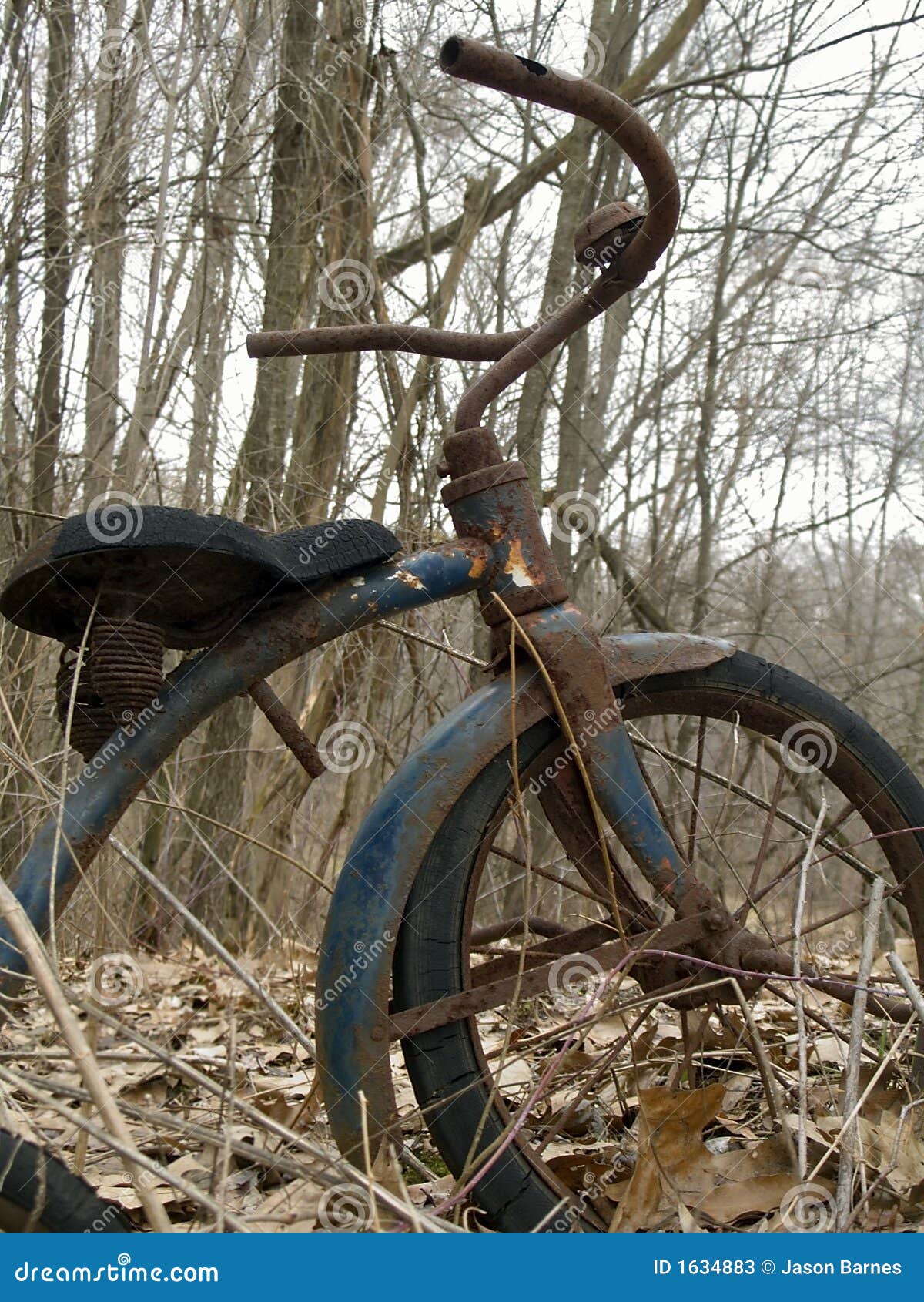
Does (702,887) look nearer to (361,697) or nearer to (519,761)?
(519,761)

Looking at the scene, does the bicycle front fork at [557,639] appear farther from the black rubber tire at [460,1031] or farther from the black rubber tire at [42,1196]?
the black rubber tire at [42,1196]

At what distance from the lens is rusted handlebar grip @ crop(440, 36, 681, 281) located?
4.69 ft

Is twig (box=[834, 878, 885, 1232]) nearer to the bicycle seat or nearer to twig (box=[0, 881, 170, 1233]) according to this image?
twig (box=[0, 881, 170, 1233])

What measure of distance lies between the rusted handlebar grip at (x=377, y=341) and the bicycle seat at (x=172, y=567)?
0.35 m

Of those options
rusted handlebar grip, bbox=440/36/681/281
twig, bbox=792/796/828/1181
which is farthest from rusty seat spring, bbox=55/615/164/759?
twig, bbox=792/796/828/1181

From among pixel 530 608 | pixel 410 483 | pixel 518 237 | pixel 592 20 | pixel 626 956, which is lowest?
pixel 626 956

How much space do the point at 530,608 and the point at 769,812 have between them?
682 mm

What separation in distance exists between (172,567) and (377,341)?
0.58 meters

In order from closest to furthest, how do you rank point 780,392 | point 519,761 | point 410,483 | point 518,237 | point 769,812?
point 519,761, point 769,812, point 410,483, point 518,237, point 780,392

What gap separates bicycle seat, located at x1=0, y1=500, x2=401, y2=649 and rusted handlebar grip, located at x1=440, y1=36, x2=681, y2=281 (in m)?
0.63

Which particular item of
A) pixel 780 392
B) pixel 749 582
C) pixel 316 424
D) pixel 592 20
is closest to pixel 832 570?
pixel 749 582

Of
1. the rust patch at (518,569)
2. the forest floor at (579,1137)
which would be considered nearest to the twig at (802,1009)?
the forest floor at (579,1137)

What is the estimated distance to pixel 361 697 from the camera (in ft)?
14.0

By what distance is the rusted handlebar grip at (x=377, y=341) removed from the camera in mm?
1823
